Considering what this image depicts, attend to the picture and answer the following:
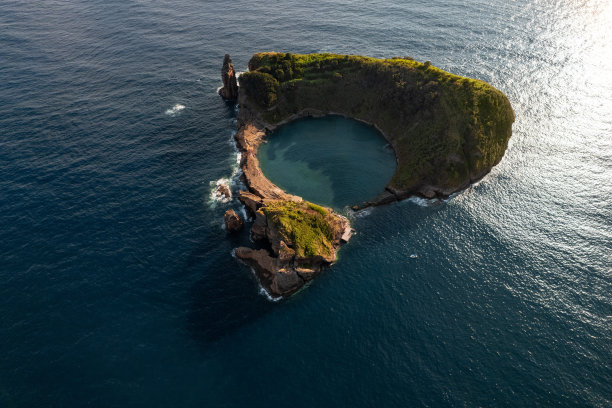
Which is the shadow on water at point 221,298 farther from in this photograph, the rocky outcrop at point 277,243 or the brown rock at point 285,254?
the brown rock at point 285,254

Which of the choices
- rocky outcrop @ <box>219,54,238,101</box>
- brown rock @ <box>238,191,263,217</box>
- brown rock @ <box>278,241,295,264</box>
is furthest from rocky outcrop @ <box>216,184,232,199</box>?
rocky outcrop @ <box>219,54,238,101</box>

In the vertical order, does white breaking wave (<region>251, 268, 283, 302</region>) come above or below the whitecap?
below

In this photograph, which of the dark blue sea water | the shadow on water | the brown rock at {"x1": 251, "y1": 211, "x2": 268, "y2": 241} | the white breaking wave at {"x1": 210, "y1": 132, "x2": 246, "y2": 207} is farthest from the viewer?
the white breaking wave at {"x1": 210, "y1": 132, "x2": 246, "y2": 207}

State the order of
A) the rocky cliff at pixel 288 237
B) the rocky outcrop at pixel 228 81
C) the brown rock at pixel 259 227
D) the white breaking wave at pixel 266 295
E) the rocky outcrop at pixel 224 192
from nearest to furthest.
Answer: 1. the white breaking wave at pixel 266 295
2. the rocky cliff at pixel 288 237
3. the brown rock at pixel 259 227
4. the rocky outcrop at pixel 224 192
5. the rocky outcrop at pixel 228 81

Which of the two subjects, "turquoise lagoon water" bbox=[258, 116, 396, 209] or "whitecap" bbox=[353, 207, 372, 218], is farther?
"turquoise lagoon water" bbox=[258, 116, 396, 209]

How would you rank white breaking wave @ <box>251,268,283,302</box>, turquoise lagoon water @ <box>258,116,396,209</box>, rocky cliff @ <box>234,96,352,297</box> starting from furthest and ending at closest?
turquoise lagoon water @ <box>258,116,396,209</box>
rocky cliff @ <box>234,96,352,297</box>
white breaking wave @ <box>251,268,283,302</box>

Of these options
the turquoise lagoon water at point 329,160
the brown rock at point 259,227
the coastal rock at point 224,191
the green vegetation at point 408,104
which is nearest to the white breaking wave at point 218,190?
the coastal rock at point 224,191

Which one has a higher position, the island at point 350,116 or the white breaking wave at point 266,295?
the island at point 350,116

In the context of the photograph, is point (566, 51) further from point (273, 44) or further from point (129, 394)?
point (129, 394)

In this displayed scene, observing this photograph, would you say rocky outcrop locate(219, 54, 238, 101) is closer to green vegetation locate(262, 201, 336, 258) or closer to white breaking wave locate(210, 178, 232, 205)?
white breaking wave locate(210, 178, 232, 205)
